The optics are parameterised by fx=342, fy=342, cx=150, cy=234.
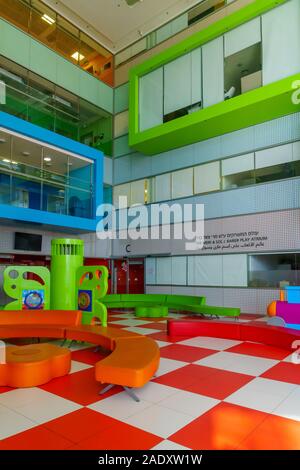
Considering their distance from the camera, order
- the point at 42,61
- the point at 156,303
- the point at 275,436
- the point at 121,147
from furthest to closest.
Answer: the point at 121,147 < the point at 42,61 < the point at 156,303 < the point at 275,436

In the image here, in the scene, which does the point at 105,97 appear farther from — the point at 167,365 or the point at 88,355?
the point at 167,365

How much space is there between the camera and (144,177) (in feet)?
47.1

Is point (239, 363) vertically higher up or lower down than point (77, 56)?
lower down

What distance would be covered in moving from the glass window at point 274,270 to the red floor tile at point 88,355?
22.1 feet

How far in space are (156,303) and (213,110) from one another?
255 inches

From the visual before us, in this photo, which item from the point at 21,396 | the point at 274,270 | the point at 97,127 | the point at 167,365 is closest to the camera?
the point at 21,396

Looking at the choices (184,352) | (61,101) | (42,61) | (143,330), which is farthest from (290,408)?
(42,61)

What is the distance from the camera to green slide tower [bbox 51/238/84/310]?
6.59m

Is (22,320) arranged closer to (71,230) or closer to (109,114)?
(71,230)

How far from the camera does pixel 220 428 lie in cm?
273

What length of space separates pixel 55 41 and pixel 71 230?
776 centimetres

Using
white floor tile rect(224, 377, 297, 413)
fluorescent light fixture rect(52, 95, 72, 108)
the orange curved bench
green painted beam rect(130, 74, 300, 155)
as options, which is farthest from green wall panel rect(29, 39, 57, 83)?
white floor tile rect(224, 377, 297, 413)

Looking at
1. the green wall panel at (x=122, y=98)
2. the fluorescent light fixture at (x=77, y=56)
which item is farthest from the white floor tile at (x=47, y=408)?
the fluorescent light fixture at (x=77, y=56)

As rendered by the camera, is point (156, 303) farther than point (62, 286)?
Yes
